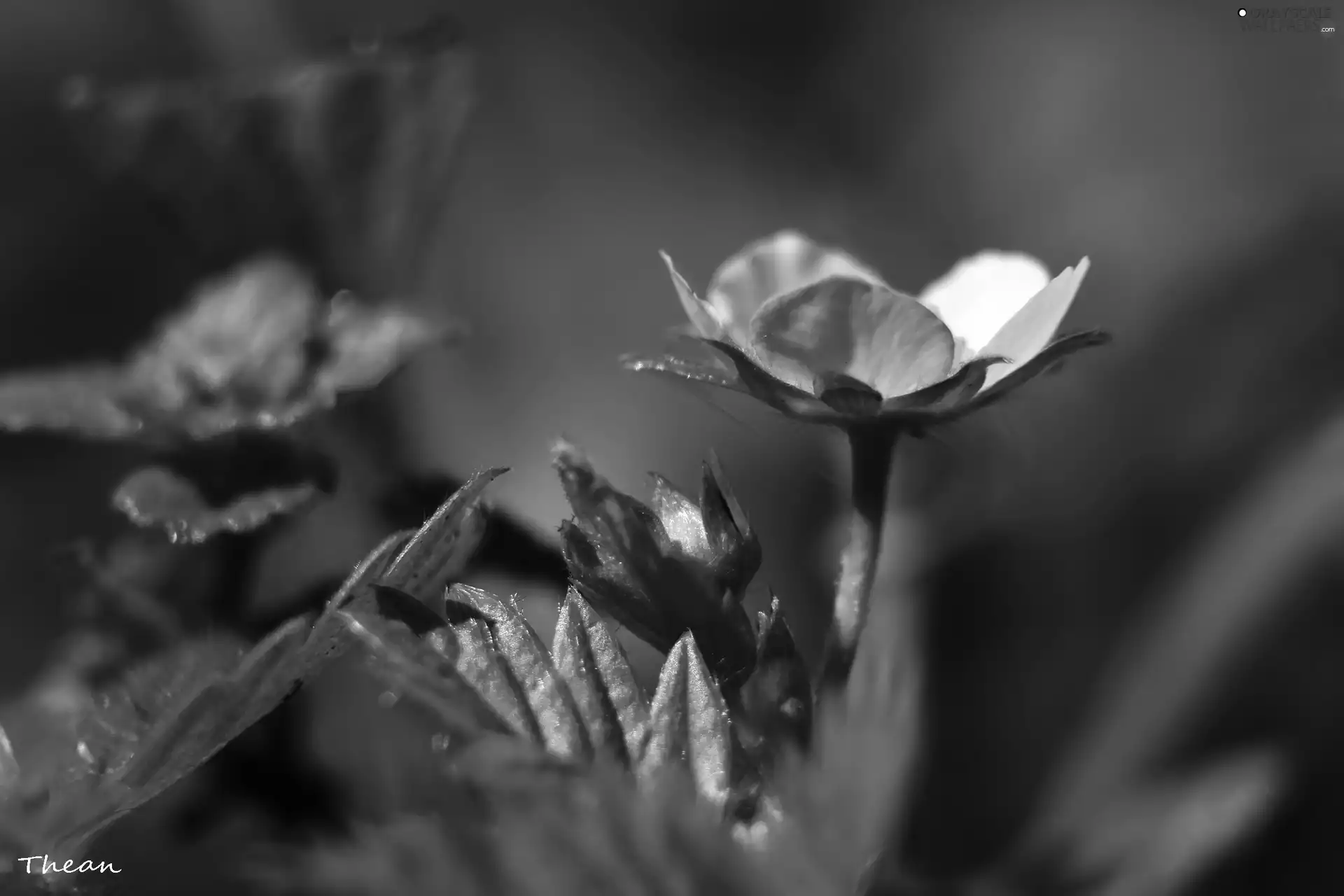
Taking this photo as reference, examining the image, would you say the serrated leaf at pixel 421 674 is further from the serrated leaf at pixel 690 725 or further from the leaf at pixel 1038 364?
the leaf at pixel 1038 364

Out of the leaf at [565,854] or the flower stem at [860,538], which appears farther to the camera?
the flower stem at [860,538]

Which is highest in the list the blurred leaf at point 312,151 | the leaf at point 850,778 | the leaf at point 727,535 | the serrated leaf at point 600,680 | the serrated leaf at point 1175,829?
the blurred leaf at point 312,151

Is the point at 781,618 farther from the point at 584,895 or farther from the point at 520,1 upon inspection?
the point at 520,1

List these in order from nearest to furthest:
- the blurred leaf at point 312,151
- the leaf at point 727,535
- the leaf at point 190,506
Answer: the leaf at point 727,535
the leaf at point 190,506
the blurred leaf at point 312,151

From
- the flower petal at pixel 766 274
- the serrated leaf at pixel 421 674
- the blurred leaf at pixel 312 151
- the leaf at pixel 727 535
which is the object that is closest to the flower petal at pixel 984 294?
the flower petal at pixel 766 274

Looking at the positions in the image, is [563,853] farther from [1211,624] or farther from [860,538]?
[1211,624]

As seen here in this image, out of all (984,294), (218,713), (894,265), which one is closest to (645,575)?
(218,713)

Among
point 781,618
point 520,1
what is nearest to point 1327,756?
point 781,618

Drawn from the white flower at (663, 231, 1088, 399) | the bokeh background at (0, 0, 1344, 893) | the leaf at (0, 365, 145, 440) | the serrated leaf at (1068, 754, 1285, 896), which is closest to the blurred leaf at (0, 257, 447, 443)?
the leaf at (0, 365, 145, 440)
